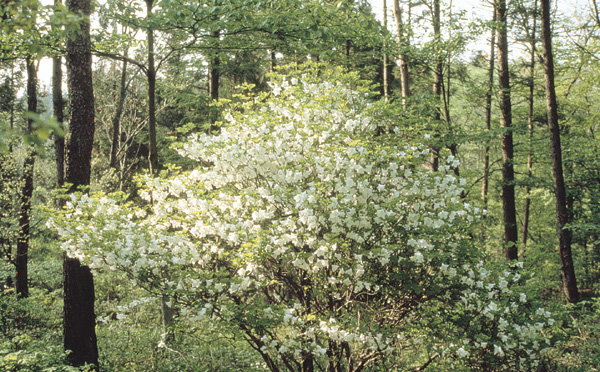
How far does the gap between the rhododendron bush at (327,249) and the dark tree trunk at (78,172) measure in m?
0.92

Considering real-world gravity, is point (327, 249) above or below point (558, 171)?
below

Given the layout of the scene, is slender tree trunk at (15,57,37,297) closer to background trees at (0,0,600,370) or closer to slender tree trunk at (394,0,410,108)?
background trees at (0,0,600,370)

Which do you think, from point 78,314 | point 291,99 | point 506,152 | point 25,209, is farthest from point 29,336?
point 506,152

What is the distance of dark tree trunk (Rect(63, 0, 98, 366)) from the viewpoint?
5168 mm

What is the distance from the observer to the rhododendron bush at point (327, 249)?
402 centimetres

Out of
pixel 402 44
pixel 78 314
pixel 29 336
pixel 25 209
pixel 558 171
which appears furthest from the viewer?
pixel 25 209

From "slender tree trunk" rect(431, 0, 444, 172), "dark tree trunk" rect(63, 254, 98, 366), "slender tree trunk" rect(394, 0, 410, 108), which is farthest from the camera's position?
"slender tree trunk" rect(394, 0, 410, 108)

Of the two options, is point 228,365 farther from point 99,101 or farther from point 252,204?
point 99,101

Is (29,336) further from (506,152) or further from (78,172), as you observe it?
(506,152)

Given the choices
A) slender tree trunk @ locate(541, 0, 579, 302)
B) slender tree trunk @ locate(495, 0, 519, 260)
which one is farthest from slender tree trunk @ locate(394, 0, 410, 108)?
slender tree trunk @ locate(541, 0, 579, 302)

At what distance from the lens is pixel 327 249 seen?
3.96 metres

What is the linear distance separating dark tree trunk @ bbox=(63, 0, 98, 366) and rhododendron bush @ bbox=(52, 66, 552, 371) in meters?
0.92

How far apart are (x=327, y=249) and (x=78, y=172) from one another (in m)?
3.67

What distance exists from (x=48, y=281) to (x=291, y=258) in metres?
13.9
